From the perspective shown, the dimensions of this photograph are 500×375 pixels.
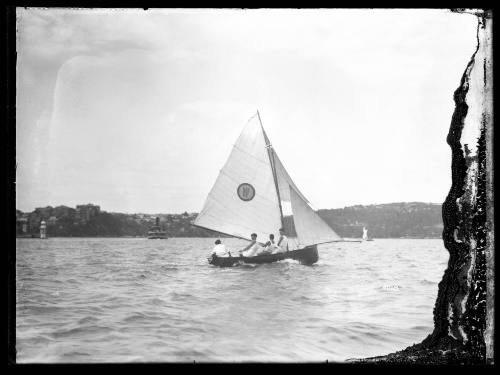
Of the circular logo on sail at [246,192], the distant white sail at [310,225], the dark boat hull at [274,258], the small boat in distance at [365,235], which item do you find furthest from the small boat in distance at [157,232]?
the small boat in distance at [365,235]

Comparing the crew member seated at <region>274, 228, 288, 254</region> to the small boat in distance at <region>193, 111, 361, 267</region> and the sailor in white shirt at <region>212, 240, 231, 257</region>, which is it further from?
the sailor in white shirt at <region>212, 240, 231, 257</region>

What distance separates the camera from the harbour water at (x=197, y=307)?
13.7ft

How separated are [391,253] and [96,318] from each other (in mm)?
2789

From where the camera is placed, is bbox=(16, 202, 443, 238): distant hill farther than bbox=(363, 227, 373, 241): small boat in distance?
No

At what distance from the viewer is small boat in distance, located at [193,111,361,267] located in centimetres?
511

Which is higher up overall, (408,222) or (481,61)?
(481,61)

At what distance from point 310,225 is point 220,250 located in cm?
111

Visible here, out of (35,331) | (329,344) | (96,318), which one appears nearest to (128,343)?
(96,318)

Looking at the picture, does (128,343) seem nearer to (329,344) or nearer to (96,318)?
(96,318)

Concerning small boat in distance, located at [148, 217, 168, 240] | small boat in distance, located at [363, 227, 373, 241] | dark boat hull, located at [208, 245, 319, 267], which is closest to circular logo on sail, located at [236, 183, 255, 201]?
dark boat hull, located at [208, 245, 319, 267]

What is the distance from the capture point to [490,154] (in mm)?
4199

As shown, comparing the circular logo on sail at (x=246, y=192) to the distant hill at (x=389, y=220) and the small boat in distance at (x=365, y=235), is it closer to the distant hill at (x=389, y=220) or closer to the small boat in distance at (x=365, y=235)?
the distant hill at (x=389, y=220)

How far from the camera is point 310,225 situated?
19.0ft

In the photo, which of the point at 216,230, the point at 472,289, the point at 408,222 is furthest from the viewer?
the point at 216,230
